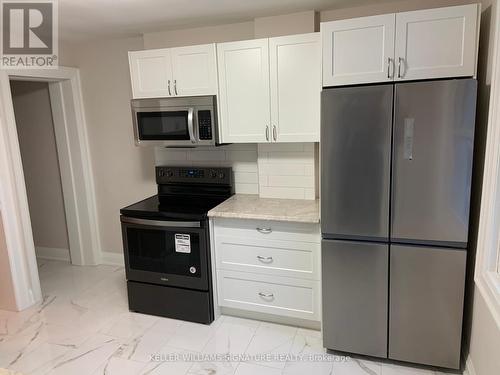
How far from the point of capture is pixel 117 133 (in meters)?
3.52

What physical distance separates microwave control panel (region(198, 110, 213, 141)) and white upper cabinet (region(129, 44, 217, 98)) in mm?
159

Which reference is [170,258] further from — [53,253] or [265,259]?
[53,253]

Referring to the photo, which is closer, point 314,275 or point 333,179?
point 333,179

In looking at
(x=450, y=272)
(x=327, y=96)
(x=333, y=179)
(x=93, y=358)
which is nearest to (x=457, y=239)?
(x=450, y=272)

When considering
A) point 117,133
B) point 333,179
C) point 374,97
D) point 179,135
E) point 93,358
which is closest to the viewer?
point 374,97

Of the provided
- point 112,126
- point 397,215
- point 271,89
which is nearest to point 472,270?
point 397,215

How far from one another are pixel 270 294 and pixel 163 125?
151cm

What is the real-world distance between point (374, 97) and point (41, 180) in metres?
3.56

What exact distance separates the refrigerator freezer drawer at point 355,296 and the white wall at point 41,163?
302cm

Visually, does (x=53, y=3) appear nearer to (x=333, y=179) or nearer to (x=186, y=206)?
(x=186, y=206)

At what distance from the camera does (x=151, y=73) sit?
2795mm

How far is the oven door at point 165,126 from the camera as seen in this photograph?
270 centimetres

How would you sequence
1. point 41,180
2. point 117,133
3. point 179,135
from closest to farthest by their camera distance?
point 179,135, point 117,133, point 41,180

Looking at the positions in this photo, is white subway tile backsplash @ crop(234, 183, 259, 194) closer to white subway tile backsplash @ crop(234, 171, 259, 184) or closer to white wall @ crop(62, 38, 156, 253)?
white subway tile backsplash @ crop(234, 171, 259, 184)
